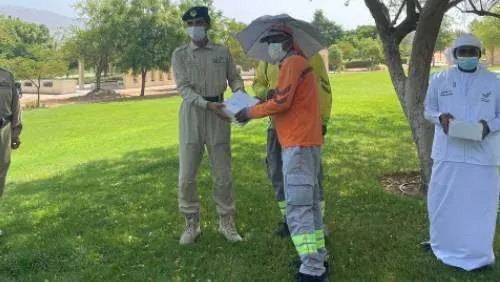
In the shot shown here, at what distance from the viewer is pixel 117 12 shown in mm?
42438

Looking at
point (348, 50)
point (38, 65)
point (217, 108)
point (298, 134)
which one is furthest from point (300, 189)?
point (348, 50)

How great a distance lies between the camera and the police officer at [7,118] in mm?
5949

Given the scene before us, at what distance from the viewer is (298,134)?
4.22 metres

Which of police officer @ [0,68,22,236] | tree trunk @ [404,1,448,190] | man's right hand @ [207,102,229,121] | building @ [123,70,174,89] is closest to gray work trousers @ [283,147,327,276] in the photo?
man's right hand @ [207,102,229,121]

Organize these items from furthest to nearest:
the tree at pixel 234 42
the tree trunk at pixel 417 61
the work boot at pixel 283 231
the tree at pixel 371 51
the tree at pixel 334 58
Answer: the tree at pixel 371 51 → the tree at pixel 334 58 → the tree at pixel 234 42 → the tree trunk at pixel 417 61 → the work boot at pixel 283 231

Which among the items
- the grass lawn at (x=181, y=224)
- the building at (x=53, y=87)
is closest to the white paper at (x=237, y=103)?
the grass lawn at (x=181, y=224)

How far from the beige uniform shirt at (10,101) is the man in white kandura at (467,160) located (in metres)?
4.36

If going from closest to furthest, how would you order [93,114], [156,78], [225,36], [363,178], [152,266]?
[152,266] → [363,178] → [93,114] → [225,36] → [156,78]

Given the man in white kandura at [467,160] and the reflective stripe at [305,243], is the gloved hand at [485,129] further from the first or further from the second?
the reflective stripe at [305,243]

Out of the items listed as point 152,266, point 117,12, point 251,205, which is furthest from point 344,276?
point 117,12

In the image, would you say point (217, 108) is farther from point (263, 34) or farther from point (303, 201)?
point (303, 201)

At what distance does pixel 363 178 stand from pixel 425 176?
1.32 metres

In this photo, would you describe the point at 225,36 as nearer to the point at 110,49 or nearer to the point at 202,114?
the point at 110,49

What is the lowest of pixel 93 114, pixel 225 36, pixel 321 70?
pixel 93 114
